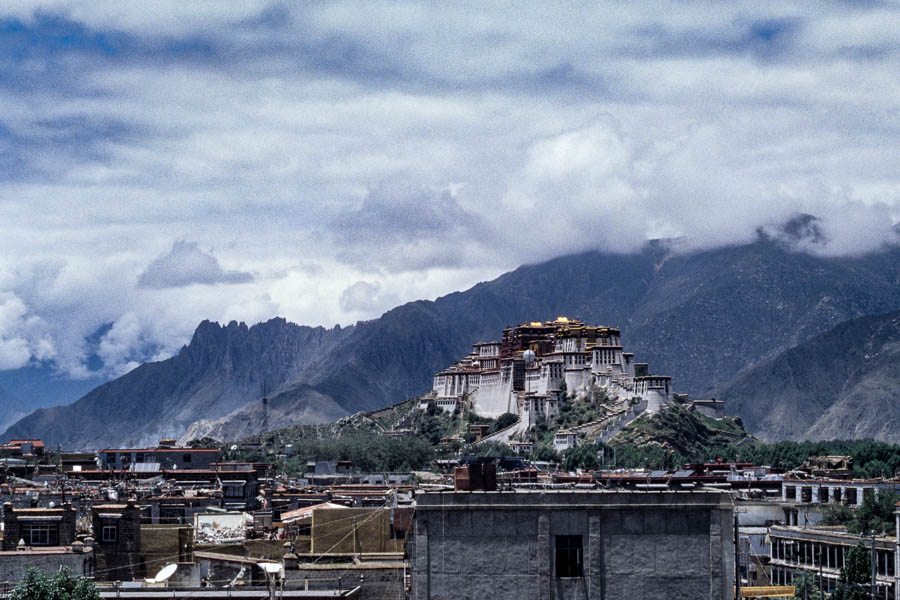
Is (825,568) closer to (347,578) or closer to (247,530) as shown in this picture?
(247,530)

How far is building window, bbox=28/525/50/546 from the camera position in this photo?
58.0 metres

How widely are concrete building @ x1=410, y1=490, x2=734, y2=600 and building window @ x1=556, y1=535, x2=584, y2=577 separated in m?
0.02

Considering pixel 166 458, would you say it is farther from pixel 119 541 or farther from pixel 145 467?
pixel 119 541

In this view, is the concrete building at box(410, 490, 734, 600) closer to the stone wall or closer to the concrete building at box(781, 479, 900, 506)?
the stone wall

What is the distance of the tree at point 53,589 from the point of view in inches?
1817

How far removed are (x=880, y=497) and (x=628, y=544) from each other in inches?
3285

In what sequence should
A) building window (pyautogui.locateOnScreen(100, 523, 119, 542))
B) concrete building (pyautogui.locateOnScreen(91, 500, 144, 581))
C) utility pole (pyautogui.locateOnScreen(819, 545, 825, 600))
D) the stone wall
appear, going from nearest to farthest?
the stone wall → concrete building (pyautogui.locateOnScreen(91, 500, 144, 581)) → building window (pyautogui.locateOnScreen(100, 523, 119, 542)) → utility pole (pyautogui.locateOnScreen(819, 545, 825, 600))

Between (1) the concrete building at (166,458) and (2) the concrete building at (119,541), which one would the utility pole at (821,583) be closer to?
(2) the concrete building at (119,541)

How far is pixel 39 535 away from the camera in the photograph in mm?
58281

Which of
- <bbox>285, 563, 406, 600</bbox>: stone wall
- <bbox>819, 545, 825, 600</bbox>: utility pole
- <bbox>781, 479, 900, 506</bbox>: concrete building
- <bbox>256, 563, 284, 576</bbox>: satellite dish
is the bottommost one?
<bbox>819, 545, 825, 600</bbox>: utility pole

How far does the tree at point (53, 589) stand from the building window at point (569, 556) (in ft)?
48.7

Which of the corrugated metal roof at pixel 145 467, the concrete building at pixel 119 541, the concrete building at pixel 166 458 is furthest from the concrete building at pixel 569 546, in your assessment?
the concrete building at pixel 166 458

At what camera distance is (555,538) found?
39.1 metres

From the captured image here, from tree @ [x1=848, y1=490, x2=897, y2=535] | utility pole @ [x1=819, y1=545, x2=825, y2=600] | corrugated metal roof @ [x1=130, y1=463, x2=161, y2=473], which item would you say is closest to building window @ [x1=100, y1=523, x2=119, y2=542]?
utility pole @ [x1=819, y1=545, x2=825, y2=600]
